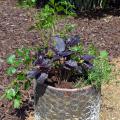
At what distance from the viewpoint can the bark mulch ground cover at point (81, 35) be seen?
379cm

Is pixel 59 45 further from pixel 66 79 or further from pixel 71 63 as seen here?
pixel 66 79

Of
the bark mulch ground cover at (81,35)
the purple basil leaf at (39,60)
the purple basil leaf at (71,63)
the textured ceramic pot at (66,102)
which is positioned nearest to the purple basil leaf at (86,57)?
the purple basil leaf at (71,63)

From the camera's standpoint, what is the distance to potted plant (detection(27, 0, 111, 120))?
10.1 feet

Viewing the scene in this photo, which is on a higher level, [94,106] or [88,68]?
[88,68]

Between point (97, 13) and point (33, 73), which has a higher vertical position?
point (33, 73)

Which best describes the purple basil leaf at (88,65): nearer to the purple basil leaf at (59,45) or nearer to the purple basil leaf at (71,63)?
the purple basil leaf at (71,63)

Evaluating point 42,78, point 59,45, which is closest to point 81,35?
point 59,45

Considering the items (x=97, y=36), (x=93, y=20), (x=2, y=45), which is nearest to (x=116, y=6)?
(x=93, y=20)

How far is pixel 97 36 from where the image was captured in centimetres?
533

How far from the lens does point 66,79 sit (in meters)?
3.25

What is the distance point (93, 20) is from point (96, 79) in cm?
276

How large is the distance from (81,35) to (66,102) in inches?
92.5

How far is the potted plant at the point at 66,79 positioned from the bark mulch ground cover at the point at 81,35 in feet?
1.73

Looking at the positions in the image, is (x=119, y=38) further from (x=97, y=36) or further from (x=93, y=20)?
(x=93, y=20)
